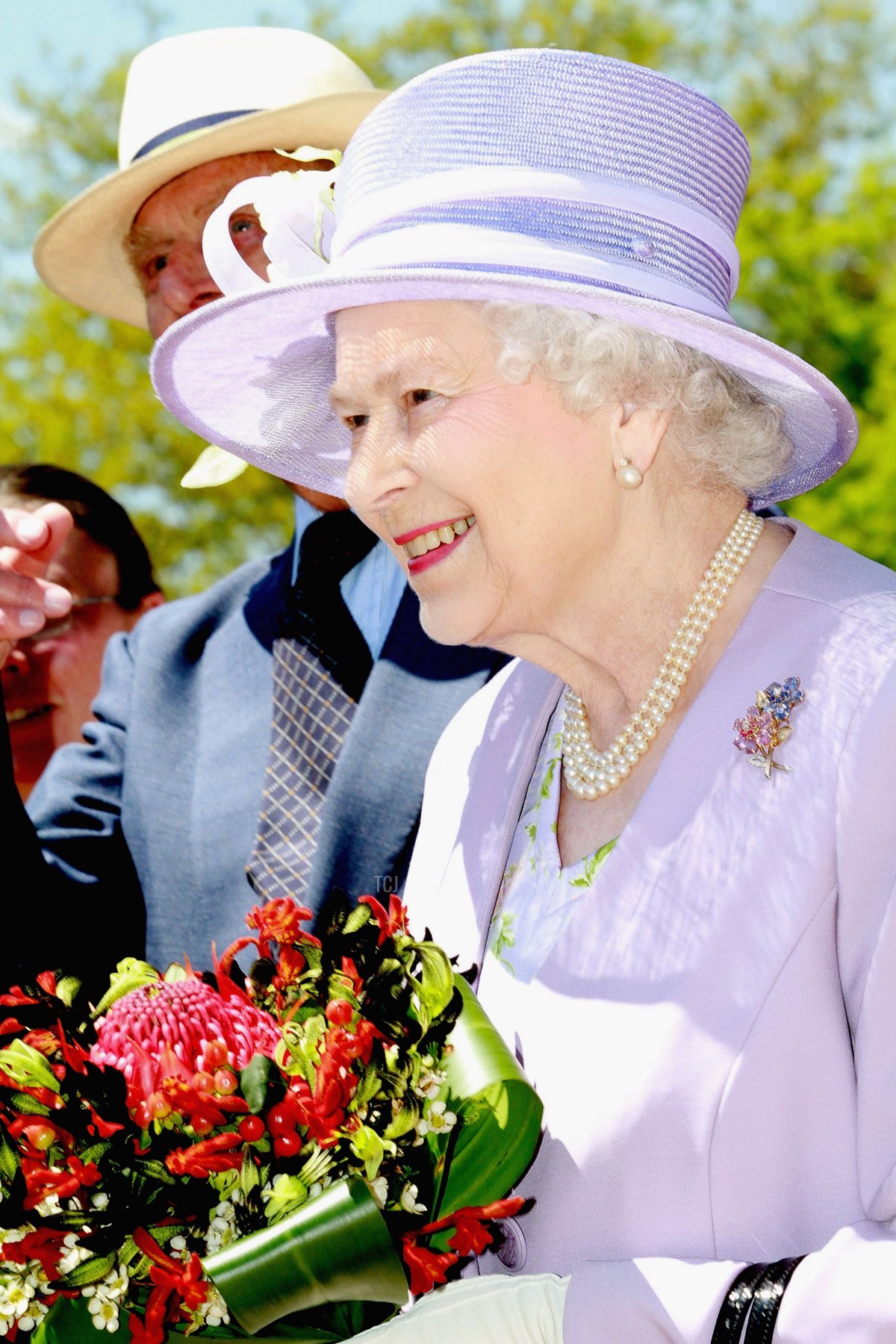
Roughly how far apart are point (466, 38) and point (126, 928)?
1762 cm

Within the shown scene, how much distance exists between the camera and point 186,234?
3650 mm

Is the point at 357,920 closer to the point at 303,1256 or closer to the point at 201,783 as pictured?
the point at 303,1256

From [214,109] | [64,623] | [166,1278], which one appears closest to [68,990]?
[166,1278]

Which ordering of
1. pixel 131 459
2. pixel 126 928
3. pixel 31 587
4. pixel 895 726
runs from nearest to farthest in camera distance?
pixel 895 726 → pixel 31 587 → pixel 126 928 → pixel 131 459

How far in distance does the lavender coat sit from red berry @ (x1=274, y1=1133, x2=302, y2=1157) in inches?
15.6

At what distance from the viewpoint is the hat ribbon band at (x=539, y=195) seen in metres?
1.96

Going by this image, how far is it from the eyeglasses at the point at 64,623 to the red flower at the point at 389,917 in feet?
9.28

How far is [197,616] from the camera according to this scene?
3447mm

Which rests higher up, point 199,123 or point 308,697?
point 199,123

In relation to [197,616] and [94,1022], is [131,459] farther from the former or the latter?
[94,1022]

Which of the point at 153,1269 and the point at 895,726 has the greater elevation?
the point at 895,726

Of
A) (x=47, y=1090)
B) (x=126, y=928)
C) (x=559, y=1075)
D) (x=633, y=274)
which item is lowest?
(x=126, y=928)

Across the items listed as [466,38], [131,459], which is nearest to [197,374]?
[131,459]

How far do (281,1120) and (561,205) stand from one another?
3.76 ft
